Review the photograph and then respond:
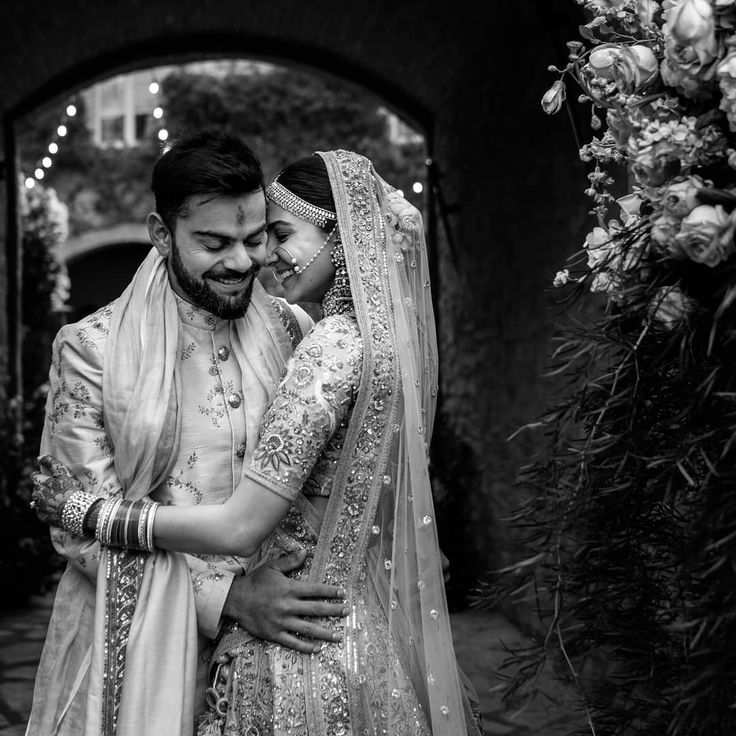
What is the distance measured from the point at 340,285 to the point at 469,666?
3.58m

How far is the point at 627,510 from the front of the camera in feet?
5.62

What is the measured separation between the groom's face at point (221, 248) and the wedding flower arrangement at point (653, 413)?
0.70m

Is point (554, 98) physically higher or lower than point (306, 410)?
higher

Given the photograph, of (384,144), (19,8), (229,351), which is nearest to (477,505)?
(19,8)

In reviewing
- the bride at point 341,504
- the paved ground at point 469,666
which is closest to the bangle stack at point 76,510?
the bride at point 341,504

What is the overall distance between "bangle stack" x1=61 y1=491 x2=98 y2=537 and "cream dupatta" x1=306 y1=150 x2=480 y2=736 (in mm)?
482

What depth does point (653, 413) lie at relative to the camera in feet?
5.49

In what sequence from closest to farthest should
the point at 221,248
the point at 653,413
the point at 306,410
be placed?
1. the point at 653,413
2. the point at 306,410
3. the point at 221,248

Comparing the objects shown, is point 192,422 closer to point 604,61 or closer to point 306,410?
point 306,410

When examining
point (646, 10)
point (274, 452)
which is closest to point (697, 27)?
point (646, 10)

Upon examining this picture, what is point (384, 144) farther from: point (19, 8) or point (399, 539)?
point (399, 539)

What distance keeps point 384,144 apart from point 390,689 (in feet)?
48.4

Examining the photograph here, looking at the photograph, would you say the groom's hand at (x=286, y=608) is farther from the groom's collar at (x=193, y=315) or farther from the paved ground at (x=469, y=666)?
the paved ground at (x=469, y=666)

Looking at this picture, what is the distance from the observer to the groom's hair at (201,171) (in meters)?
2.16
